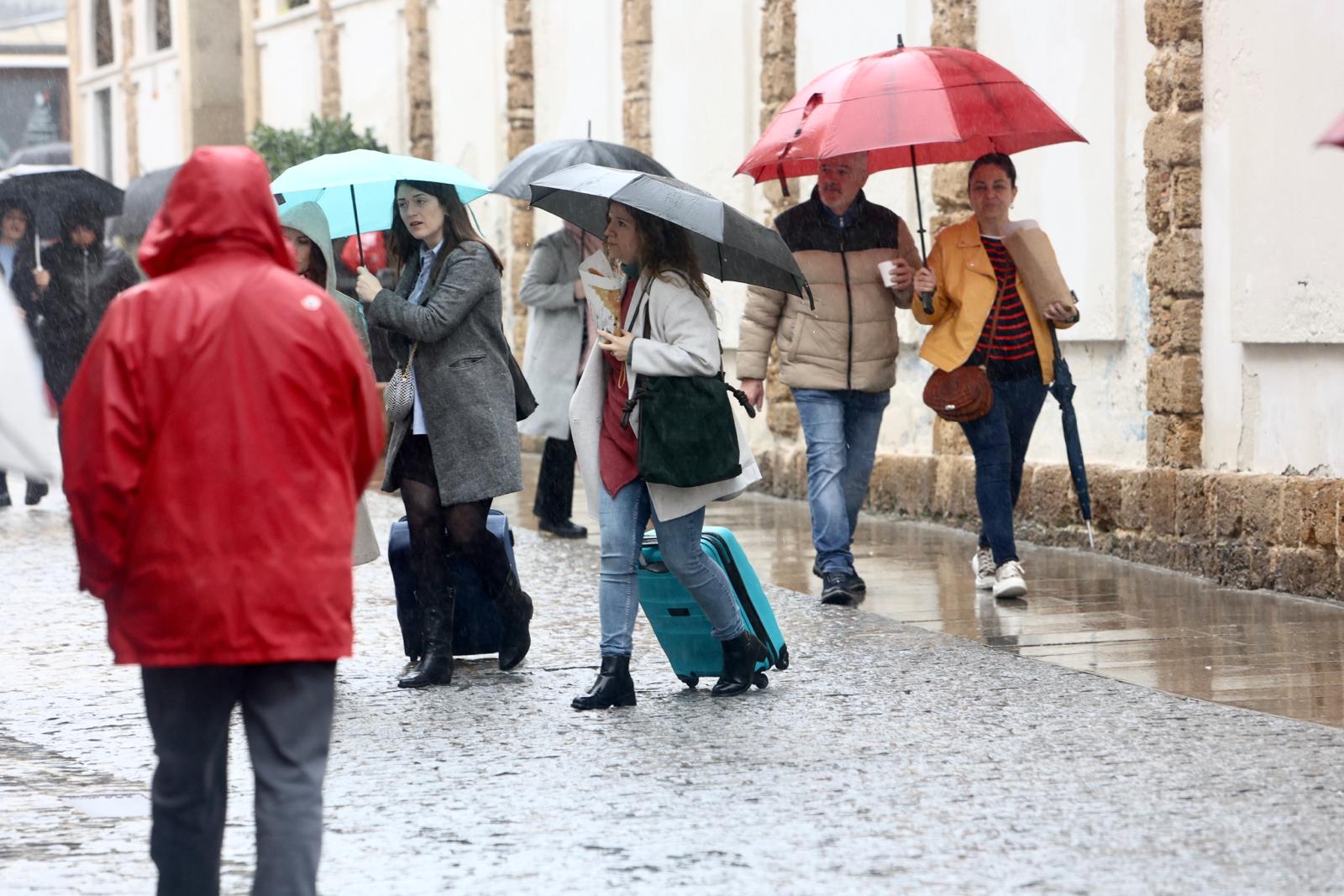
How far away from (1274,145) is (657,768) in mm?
5117

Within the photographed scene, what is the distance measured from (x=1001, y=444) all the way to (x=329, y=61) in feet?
54.2

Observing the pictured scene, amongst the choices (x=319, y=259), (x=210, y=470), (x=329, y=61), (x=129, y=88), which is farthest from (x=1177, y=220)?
(x=129, y=88)

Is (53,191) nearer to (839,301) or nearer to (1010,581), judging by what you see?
(839,301)

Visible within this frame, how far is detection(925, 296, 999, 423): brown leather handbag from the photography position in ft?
29.2

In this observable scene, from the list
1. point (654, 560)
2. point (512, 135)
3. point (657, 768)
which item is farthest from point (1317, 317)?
point (512, 135)

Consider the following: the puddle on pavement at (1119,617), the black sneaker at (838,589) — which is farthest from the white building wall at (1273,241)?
the black sneaker at (838,589)

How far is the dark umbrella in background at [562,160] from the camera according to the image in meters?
10.7

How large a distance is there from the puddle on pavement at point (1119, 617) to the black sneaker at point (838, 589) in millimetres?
104

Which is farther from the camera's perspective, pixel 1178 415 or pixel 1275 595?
pixel 1178 415

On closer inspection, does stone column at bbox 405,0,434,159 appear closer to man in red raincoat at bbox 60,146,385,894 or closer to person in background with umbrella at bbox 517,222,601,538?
person in background with umbrella at bbox 517,222,601,538

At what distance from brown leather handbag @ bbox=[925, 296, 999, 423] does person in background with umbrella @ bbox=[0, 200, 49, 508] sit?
273 inches

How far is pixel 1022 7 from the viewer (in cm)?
1199

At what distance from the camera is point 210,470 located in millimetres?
3852

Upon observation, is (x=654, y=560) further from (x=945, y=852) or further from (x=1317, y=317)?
(x=1317, y=317)
